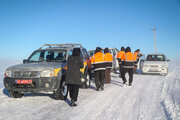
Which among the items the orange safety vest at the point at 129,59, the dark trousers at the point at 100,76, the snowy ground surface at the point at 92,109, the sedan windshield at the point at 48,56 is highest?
the sedan windshield at the point at 48,56

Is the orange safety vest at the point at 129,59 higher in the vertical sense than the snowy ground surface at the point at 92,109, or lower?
higher

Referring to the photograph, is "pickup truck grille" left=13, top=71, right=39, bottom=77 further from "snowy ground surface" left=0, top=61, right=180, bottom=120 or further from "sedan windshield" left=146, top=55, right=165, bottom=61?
"sedan windshield" left=146, top=55, right=165, bottom=61

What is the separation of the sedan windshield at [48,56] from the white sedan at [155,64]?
342 inches

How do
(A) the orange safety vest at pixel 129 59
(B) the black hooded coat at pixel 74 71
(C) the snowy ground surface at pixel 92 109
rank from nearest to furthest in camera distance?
(C) the snowy ground surface at pixel 92 109 < (B) the black hooded coat at pixel 74 71 < (A) the orange safety vest at pixel 129 59

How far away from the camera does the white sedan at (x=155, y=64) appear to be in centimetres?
1319

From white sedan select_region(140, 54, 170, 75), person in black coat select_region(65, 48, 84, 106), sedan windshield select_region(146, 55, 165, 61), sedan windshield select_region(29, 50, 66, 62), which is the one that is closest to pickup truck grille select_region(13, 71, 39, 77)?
person in black coat select_region(65, 48, 84, 106)

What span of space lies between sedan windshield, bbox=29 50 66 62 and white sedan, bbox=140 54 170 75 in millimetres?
8697

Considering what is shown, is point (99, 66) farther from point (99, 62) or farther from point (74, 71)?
point (74, 71)

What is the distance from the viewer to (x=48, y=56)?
6.77m

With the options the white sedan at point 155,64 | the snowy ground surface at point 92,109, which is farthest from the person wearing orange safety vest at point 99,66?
the white sedan at point 155,64

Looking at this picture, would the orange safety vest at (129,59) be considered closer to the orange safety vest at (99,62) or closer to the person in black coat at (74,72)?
the orange safety vest at (99,62)

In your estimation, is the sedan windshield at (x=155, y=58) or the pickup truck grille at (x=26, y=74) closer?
the pickup truck grille at (x=26, y=74)

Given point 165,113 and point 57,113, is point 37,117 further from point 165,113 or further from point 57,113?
point 165,113

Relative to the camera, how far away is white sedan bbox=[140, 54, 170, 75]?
1319 cm
